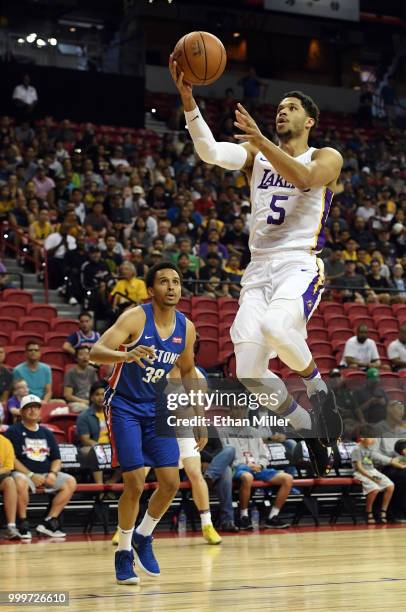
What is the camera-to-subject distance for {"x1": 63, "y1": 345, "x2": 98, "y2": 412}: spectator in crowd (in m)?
12.2

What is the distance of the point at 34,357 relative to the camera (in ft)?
38.4

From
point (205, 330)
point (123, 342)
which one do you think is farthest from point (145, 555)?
point (205, 330)

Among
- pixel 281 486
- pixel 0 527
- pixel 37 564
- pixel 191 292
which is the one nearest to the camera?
pixel 37 564

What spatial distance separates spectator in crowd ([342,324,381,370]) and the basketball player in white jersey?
8122mm

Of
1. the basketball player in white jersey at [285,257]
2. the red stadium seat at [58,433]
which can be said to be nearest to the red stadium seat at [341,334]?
the red stadium seat at [58,433]

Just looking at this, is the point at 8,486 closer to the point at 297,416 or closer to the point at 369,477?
the point at 369,477

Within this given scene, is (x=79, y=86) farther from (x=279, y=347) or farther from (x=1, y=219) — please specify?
(x=279, y=347)

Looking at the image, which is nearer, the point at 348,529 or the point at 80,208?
the point at 348,529

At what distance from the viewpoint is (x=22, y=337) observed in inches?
511

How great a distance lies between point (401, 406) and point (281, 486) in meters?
1.52

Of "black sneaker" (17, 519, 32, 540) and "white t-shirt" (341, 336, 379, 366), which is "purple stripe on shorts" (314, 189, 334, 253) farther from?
"white t-shirt" (341, 336, 379, 366)

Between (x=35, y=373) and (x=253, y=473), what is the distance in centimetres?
264

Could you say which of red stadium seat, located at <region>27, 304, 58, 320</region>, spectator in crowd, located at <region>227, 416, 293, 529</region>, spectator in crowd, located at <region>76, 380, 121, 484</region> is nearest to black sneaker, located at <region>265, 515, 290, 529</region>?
spectator in crowd, located at <region>227, 416, 293, 529</region>

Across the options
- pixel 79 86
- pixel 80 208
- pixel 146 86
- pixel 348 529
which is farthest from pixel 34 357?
pixel 146 86
